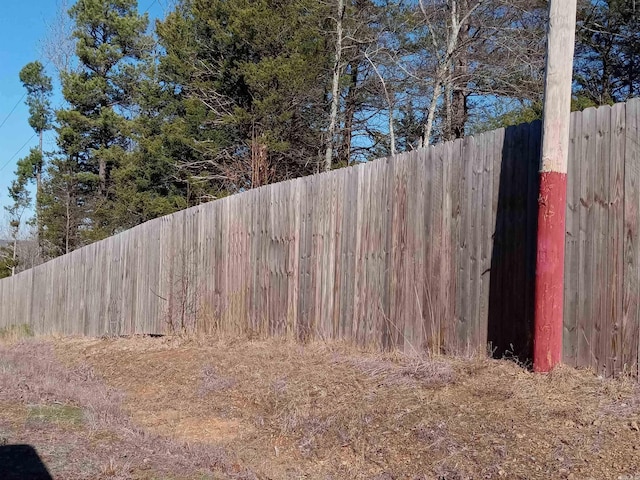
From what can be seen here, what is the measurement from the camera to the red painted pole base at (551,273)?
430 cm

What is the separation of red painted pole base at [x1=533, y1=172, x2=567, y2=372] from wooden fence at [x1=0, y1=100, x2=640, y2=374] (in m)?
0.10

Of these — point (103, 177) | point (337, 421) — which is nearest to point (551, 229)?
point (337, 421)

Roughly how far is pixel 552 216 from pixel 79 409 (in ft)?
13.7

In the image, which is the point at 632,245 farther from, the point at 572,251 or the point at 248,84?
the point at 248,84

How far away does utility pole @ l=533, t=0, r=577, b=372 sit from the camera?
4.31 m

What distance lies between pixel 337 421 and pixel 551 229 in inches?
82.0

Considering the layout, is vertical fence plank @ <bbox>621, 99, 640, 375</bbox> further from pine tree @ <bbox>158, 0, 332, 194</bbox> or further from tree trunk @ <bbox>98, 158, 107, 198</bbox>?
tree trunk @ <bbox>98, 158, 107, 198</bbox>

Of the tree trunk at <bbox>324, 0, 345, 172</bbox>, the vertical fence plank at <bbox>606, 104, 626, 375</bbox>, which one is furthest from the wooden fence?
the tree trunk at <bbox>324, 0, 345, 172</bbox>

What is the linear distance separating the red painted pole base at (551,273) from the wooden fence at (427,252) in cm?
10

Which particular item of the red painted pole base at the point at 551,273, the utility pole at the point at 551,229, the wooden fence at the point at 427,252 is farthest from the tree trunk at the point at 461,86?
the red painted pole base at the point at 551,273

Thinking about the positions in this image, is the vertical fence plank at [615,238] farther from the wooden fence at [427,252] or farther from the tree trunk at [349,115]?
the tree trunk at [349,115]

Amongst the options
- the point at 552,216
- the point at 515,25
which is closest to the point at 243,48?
the point at 515,25

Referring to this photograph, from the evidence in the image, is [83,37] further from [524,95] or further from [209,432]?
[209,432]

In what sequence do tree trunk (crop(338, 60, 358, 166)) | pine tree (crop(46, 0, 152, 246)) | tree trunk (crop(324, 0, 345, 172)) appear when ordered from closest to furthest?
tree trunk (crop(324, 0, 345, 172))
tree trunk (crop(338, 60, 358, 166))
pine tree (crop(46, 0, 152, 246))
